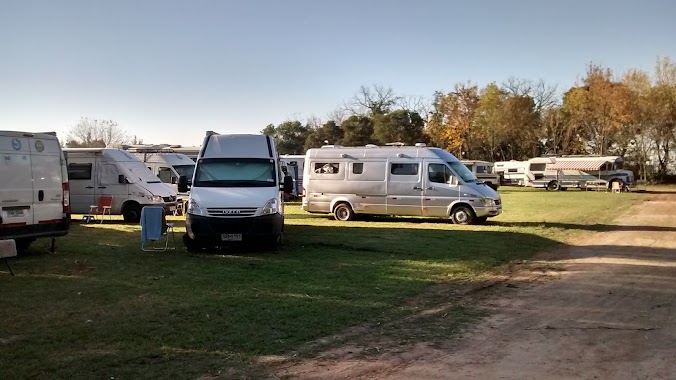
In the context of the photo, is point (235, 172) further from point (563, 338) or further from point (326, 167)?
point (563, 338)

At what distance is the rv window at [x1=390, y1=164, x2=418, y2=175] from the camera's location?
19436mm

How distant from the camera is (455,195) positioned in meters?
18.8

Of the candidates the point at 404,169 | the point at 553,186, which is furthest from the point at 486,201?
the point at 553,186

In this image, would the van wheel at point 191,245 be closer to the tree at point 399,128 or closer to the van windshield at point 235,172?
the van windshield at point 235,172

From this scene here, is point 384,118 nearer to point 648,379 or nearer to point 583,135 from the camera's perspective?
point 583,135

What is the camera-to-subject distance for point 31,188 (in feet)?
38.7

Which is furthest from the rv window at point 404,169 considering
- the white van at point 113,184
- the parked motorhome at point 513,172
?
the parked motorhome at point 513,172

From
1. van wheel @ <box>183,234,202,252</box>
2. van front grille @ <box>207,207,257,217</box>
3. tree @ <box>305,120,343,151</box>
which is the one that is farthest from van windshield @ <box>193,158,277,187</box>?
tree @ <box>305,120,343,151</box>

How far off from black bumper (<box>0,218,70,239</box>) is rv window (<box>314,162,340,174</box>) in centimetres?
1002

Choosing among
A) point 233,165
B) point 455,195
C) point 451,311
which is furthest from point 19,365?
point 455,195

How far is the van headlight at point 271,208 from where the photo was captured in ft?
41.0

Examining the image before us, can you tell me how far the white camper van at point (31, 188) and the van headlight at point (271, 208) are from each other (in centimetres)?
423

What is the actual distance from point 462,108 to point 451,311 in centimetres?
5313

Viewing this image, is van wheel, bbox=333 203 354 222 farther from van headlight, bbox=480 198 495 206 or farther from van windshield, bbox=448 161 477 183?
van headlight, bbox=480 198 495 206
